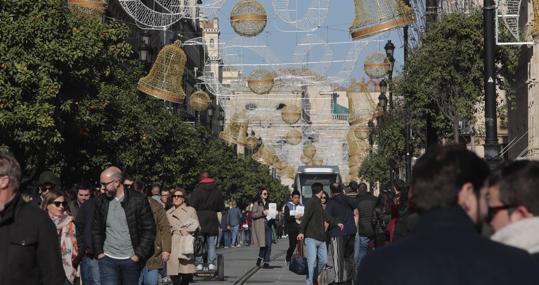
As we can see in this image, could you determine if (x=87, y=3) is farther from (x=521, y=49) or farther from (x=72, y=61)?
(x=521, y=49)

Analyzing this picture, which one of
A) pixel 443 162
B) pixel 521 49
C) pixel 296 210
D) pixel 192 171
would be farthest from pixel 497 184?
pixel 192 171

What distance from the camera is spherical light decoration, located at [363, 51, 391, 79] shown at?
5419 centimetres

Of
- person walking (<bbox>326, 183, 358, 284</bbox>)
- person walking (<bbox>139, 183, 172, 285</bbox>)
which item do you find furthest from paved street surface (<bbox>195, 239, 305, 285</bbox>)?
person walking (<bbox>139, 183, 172, 285</bbox>)

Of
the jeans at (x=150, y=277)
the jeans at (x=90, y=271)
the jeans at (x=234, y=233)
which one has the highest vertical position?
the jeans at (x=90, y=271)

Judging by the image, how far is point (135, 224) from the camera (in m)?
14.6

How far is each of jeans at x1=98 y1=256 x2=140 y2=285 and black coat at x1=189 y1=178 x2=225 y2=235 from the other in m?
11.1

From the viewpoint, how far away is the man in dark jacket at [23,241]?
29.2 ft

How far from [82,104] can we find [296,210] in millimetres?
12507

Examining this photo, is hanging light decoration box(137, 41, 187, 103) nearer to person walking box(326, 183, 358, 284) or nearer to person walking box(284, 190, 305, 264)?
person walking box(284, 190, 305, 264)

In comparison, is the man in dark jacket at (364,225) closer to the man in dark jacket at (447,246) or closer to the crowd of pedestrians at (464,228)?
the crowd of pedestrians at (464,228)

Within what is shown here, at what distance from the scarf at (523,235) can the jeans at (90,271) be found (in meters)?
10.5

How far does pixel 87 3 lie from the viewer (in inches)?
1521

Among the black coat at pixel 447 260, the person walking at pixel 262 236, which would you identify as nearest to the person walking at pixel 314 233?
the person walking at pixel 262 236

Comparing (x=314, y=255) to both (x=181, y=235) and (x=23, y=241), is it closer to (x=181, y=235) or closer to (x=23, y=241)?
(x=181, y=235)
